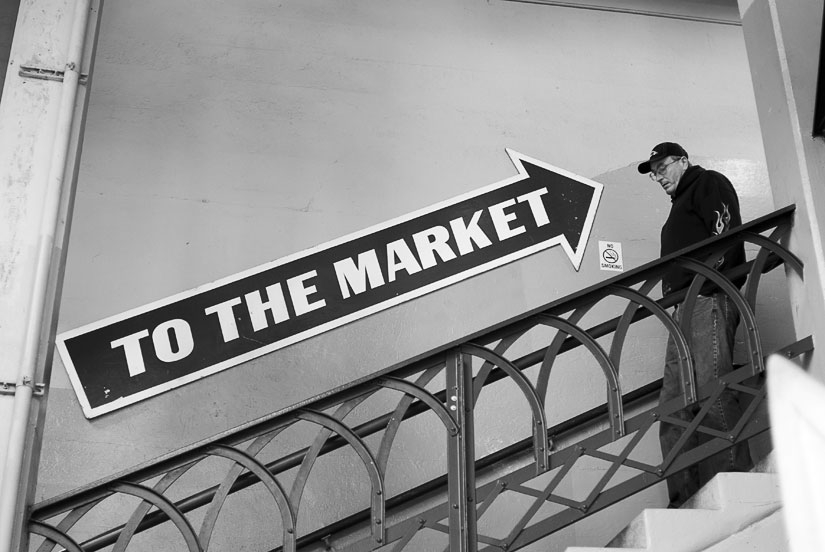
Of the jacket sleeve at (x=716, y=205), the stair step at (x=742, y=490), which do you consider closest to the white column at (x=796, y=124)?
the jacket sleeve at (x=716, y=205)

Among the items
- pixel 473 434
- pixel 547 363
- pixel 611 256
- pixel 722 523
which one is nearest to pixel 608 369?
pixel 547 363

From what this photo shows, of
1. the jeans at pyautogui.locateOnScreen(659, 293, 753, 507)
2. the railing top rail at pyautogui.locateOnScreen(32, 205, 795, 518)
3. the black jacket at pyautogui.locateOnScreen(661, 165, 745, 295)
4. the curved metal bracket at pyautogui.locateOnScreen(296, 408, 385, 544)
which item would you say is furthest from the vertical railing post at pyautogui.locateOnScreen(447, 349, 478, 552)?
the black jacket at pyautogui.locateOnScreen(661, 165, 745, 295)

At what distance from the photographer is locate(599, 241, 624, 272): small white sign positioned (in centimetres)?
654

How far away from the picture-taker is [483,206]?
6602 mm

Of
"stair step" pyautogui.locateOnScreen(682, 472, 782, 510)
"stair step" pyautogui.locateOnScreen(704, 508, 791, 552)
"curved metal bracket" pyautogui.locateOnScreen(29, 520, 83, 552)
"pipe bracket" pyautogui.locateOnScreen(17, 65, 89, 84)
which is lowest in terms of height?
"stair step" pyautogui.locateOnScreen(704, 508, 791, 552)

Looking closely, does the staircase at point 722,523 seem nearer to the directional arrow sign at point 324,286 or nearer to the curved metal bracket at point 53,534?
the curved metal bracket at point 53,534

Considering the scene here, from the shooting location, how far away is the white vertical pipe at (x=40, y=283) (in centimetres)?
387

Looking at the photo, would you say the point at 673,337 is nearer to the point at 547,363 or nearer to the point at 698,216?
the point at 547,363

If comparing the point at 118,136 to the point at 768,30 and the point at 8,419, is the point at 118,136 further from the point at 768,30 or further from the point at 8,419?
the point at 768,30

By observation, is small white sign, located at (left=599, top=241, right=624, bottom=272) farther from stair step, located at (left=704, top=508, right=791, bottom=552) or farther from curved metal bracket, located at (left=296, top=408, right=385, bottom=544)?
curved metal bracket, located at (left=296, top=408, right=385, bottom=544)

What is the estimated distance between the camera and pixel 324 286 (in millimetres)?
6227

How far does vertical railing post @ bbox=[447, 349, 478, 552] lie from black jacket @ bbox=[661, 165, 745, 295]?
4.48ft

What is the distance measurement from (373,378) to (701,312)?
5.61 feet

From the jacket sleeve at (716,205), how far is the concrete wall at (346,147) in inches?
46.0
